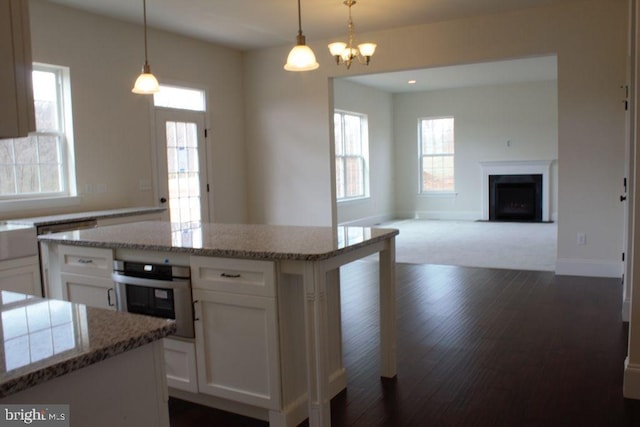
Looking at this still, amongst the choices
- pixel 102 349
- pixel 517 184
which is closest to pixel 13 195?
pixel 102 349

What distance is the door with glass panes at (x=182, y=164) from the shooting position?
20.5 ft

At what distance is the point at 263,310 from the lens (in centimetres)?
251

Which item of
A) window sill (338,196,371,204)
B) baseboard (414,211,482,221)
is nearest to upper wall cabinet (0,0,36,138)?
window sill (338,196,371,204)

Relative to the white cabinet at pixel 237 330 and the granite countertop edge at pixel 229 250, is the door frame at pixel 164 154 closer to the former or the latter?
the granite countertop edge at pixel 229 250

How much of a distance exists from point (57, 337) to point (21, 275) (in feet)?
10.5

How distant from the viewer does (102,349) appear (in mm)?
1190

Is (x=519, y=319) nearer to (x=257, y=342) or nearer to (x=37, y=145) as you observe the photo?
(x=257, y=342)

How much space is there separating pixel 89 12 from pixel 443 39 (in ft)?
12.8

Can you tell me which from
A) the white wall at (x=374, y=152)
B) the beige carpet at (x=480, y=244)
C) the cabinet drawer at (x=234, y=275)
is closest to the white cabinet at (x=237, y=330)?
the cabinet drawer at (x=234, y=275)

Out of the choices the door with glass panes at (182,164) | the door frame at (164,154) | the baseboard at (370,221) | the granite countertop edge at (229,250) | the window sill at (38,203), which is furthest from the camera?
the baseboard at (370,221)

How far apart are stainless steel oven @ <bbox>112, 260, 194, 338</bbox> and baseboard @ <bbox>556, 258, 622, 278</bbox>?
14.8 feet

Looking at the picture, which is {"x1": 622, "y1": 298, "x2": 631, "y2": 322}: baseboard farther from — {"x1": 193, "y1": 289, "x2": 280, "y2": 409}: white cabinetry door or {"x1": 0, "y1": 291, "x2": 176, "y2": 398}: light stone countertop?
{"x1": 0, "y1": 291, "x2": 176, "y2": 398}: light stone countertop

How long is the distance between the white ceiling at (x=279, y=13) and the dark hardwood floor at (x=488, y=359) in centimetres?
293

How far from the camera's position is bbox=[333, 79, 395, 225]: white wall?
10.0m
